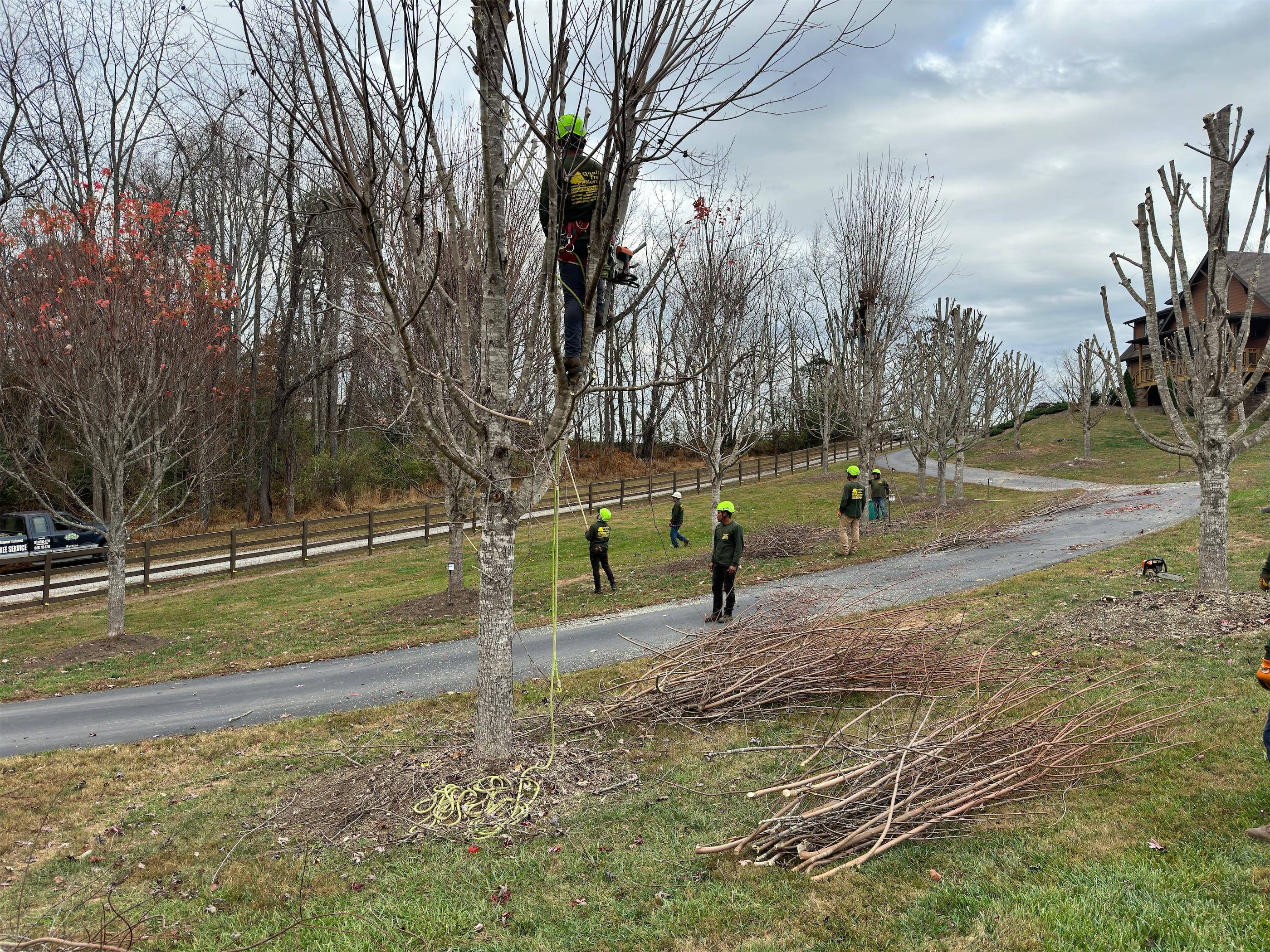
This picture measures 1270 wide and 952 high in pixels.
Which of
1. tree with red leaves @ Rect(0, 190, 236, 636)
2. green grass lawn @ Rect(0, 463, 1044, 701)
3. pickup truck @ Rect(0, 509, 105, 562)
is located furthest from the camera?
pickup truck @ Rect(0, 509, 105, 562)

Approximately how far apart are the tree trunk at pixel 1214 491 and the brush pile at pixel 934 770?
3333 millimetres

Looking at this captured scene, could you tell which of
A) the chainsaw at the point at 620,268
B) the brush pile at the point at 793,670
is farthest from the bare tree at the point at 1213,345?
the chainsaw at the point at 620,268

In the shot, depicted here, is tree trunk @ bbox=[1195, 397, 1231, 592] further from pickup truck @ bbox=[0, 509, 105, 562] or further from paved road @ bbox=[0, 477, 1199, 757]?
pickup truck @ bbox=[0, 509, 105, 562]

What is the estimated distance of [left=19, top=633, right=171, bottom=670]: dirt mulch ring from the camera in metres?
12.2

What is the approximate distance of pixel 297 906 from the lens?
13.2ft

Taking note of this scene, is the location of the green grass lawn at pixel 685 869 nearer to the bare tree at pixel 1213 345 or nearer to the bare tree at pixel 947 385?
the bare tree at pixel 1213 345

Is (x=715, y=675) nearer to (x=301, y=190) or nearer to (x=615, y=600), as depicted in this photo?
(x=301, y=190)

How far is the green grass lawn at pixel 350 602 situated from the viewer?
1188 centimetres

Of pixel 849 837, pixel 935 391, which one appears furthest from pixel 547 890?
pixel 935 391

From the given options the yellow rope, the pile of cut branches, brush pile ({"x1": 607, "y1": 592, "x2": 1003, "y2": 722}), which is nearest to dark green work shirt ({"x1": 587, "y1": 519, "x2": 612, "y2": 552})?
brush pile ({"x1": 607, "y1": 592, "x2": 1003, "y2": 722})

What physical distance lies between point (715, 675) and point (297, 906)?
3820mm

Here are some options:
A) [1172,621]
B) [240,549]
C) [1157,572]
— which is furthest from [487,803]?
[240,549]

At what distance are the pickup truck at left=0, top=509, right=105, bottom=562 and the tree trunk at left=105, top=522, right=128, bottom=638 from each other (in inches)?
303

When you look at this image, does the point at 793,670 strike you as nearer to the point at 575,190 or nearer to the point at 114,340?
the point at 575,190
